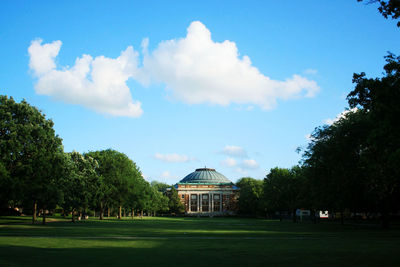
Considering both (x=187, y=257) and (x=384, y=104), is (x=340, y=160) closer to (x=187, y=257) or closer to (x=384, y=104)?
(x=384, y=104)

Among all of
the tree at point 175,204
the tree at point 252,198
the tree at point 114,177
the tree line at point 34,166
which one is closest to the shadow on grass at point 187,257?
the tree line at point 34,166

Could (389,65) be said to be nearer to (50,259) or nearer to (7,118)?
(50,259)

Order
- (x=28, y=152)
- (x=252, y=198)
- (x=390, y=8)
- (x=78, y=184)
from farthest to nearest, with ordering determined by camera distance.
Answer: (x=252, y=198)
(x=78, y=184)
(x=28, y=152)
(x=390, y=8)

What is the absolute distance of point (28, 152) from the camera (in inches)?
1923

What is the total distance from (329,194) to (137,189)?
60251 mm

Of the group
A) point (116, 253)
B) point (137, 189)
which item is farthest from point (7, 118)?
point (137, 189)

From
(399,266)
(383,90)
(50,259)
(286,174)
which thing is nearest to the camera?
(399,266)

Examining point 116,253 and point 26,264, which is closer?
point 26,264

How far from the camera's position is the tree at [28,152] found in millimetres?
45969

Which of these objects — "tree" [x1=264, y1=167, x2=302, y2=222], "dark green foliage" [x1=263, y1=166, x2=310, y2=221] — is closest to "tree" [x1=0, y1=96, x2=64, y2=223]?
"dark green foliage" [x1=263, y1=166, x2=310, y2=221]

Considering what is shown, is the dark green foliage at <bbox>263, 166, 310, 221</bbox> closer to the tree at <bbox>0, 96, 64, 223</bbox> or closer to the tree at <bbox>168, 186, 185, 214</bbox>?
the tree at <bbox>0, 96, 64, 223</bbox>

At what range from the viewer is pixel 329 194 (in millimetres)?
48750

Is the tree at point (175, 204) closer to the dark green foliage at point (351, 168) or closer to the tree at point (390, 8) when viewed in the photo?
the dark green foliage at point (351, 168)

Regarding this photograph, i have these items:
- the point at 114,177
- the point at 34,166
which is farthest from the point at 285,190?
the point at 34,166
